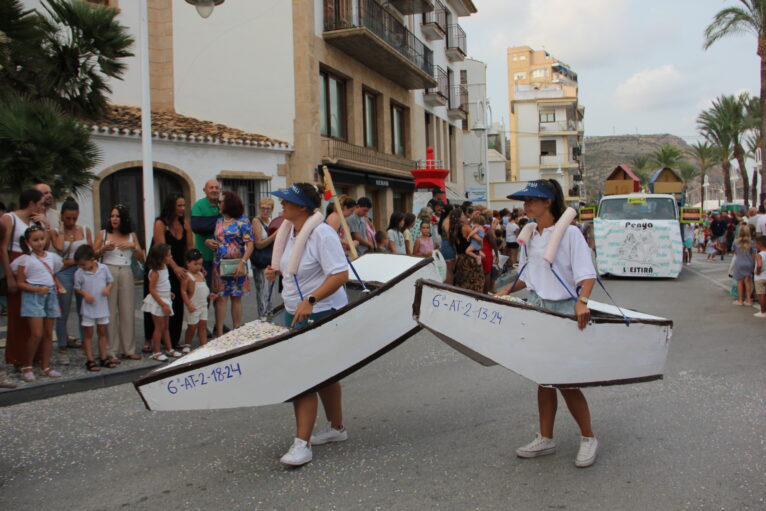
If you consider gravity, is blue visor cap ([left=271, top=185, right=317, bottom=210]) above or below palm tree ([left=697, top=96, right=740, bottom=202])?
below

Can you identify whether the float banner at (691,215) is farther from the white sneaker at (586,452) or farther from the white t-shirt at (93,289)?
the white t-shirt at (93,289)

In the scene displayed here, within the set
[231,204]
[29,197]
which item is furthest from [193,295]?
[29,197]

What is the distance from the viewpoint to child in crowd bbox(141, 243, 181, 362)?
24.8 ft

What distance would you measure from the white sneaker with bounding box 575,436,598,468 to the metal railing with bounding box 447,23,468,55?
3037 centimetres

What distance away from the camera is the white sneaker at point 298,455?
13.9 ft

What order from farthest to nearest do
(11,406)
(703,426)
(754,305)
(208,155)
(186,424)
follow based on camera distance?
(208,155) → (754,305) → (11,406) → (186,424) → (703,426)

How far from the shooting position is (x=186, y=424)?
5.36m

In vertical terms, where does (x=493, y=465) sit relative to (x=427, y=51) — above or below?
below

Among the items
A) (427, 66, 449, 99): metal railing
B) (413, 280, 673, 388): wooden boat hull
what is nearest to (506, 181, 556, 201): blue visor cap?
(413, 280, 673, 388): wooden boat hull

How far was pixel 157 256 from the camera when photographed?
756 cm

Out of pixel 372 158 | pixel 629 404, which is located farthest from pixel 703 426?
pixel 372 158

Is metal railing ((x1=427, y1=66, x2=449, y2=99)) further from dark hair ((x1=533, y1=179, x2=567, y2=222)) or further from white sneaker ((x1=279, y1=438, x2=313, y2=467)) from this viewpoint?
white sneaker ((x1=279, y1=438, x2=313, y2=467))

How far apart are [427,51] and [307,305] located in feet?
82.0

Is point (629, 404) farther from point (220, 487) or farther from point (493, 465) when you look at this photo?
point (220, 487)
